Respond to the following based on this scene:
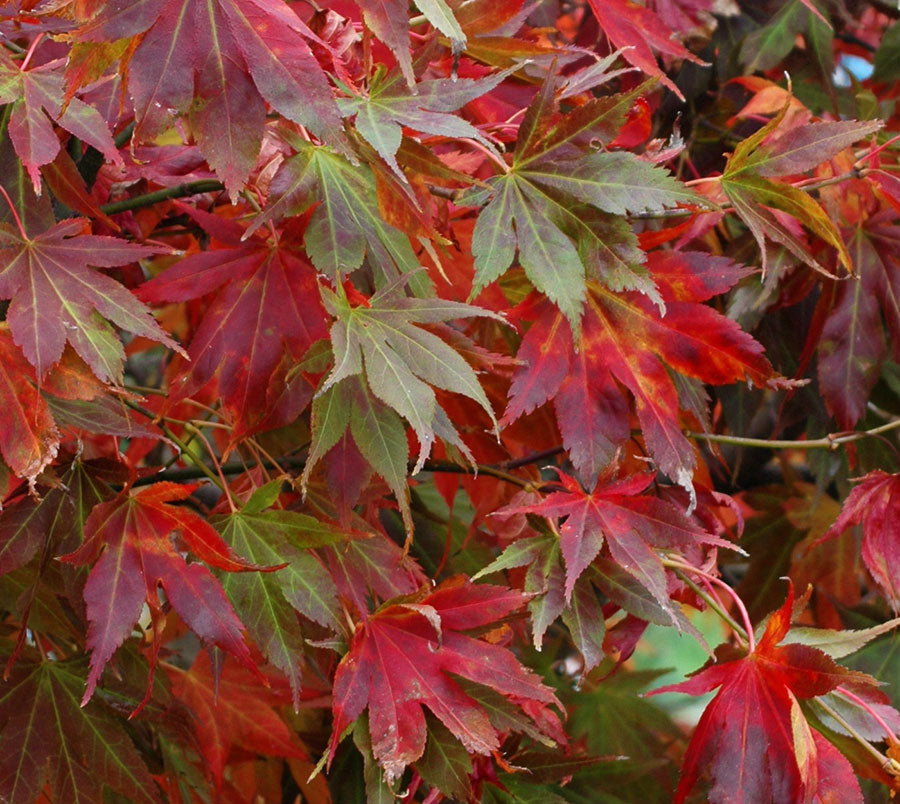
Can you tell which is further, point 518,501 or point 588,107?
point 518,501

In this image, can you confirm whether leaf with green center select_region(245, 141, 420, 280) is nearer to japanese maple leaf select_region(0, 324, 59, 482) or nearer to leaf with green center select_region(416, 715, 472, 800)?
japanese maple leaf select_region(0, 324, 59, 482)

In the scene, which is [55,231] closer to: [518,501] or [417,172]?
[417,172]

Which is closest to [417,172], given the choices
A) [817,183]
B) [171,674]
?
[817,183]

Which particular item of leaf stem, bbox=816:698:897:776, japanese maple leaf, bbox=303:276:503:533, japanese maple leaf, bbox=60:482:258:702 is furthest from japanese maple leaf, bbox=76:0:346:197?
leaf stem, bbox=816:698:897:776

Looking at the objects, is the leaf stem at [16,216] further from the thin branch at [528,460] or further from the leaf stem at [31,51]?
the thin branch at [528,460]

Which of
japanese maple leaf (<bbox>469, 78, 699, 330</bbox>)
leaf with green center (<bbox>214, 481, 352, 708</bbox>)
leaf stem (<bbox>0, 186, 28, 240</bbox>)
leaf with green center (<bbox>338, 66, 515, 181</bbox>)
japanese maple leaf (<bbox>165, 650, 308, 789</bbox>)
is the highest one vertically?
leaf with green center (<bbox>338, 66, 515, 181</bbox>)

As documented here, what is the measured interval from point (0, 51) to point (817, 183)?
624 millimetres

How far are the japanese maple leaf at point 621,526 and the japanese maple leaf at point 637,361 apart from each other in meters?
0.02

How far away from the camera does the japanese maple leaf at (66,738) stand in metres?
0.90

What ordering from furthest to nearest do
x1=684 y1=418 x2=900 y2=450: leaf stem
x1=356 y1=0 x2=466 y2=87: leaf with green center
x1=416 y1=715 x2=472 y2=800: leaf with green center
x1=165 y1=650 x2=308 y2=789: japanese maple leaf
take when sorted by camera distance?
x1=165 y1=650 x2=308 y2=789: japanese maple leaf
x1=684 y1=418 x2=900 y2=450: leaf stem
x1=416 y1=715 x2=472 y2=800: leaf with green center
x1=356 y1=0 x2=466 y2=87: leaf with green center

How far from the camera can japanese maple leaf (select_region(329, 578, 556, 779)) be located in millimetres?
793

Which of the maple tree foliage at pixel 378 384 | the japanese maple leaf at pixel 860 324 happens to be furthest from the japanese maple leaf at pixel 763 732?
the japanese maple leaf at pixel 860 324

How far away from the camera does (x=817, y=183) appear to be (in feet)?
3.04

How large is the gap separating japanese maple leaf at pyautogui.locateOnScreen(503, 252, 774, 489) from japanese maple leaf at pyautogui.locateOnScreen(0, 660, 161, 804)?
1.36 ft
